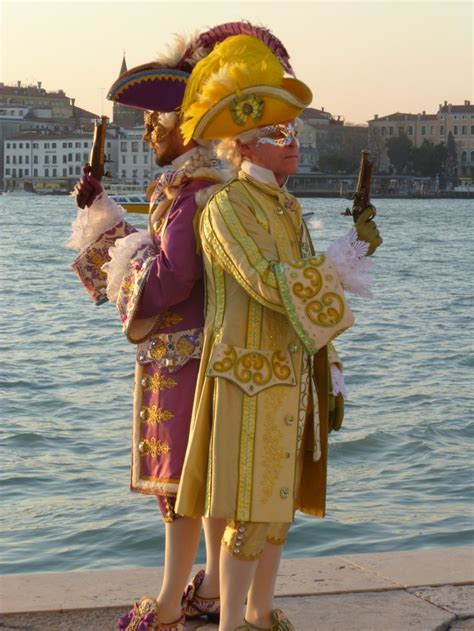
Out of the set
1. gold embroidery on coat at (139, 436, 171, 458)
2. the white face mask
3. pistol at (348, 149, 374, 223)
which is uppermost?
the white face mask

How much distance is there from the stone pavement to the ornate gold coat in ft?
1.34

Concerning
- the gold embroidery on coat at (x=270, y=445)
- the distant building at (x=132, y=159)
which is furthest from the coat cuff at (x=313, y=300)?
the distant building at (x=132, y=159)

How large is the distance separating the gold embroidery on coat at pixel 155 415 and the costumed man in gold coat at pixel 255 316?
0.44 ft

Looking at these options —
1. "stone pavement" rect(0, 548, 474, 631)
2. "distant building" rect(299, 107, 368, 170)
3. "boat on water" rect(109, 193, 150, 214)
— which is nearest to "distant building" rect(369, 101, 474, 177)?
"distant building" rect(299, 107, 368, 170)

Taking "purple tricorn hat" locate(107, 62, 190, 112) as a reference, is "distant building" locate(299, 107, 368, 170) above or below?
above

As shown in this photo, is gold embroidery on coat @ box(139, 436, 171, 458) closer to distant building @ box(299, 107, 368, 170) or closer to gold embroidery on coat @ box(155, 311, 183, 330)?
gold embroidery on coat @ box(155, 311, 183, 330)

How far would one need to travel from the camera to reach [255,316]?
305cm

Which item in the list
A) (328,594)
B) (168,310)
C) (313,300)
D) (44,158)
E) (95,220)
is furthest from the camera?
(44,158)

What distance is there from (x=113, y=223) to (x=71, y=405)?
5.92 m

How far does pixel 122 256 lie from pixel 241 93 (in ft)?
1.61

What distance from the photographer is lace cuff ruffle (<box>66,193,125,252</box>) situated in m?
3.51

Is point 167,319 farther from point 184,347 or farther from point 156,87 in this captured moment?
point 156,87

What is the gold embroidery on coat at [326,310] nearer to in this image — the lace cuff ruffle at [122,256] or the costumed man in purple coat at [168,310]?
the costumed man in purple coat at [168,310]

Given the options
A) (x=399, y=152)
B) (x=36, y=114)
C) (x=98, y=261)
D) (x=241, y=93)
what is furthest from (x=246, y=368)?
(x=36, y=114)
